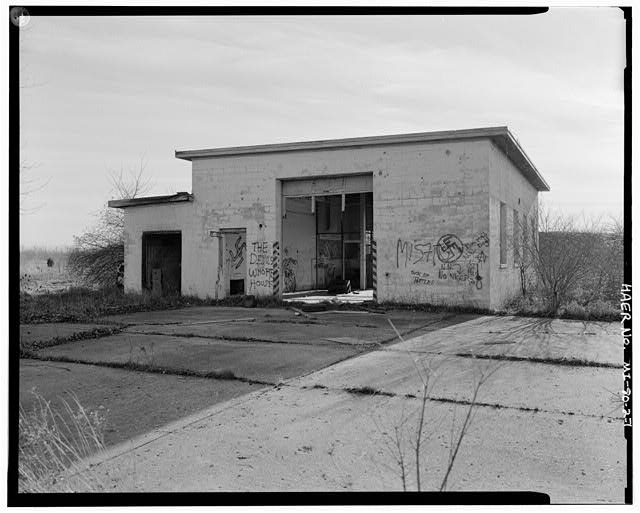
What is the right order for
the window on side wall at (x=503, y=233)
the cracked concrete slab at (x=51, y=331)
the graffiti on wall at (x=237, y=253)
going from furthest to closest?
the graffiti on wall at (x=237, y=253) → the window on side wall at (x=503, y=233) → the cracked concrete slab at (x=51, y=331)

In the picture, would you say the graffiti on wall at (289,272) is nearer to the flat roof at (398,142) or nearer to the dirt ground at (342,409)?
the flat roof at (398,142)

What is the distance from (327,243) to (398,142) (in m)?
9.76

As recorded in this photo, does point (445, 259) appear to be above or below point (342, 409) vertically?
above

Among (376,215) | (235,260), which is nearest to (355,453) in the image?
(376,215)

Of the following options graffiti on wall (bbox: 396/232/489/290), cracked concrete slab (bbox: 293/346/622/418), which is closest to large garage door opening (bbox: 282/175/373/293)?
graffiti on wall (bbox: 396/232/489/290)

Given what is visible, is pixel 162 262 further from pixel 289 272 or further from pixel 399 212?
pixel 399 212

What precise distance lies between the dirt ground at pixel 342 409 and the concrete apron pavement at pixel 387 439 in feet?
0.05

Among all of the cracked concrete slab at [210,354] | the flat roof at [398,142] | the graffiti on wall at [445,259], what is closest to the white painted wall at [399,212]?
the graffiti on wall at [445,259]

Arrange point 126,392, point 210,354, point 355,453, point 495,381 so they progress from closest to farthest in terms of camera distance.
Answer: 1. point 355,453
2. point 126,392
3. point 495,381
4. point 210,354

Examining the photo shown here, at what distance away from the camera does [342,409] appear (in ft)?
17.0

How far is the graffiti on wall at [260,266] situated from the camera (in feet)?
55.3

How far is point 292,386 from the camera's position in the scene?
19.9 ft

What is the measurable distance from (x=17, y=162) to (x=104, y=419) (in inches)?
109

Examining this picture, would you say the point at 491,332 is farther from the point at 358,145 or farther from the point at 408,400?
the point at 358,145
